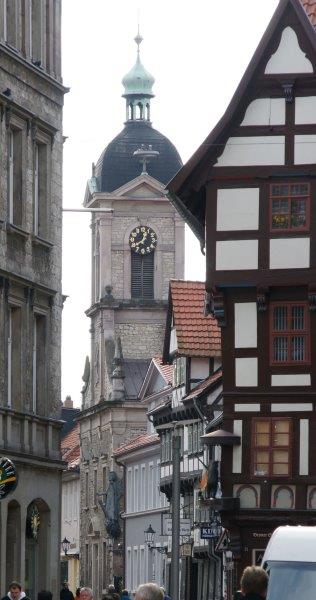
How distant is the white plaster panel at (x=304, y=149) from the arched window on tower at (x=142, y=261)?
8289 centimetres

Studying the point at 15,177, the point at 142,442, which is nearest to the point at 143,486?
the point at 142,442

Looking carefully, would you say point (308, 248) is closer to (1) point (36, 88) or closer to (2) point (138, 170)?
(1) point (36, 88)

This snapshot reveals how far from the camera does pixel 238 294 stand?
1740 inches

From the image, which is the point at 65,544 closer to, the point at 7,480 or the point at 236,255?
the point at 236,255

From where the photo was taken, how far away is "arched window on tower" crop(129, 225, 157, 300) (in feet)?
419

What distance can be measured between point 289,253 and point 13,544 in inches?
332

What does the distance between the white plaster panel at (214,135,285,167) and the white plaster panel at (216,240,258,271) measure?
5.61 feet

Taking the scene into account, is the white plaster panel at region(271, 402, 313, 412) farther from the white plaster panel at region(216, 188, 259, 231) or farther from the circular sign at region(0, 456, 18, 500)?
the circular sign at region(0, 456, 18, 500)

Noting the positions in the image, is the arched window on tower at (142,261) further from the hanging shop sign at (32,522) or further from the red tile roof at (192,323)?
the hanging shop sign at (32,522)

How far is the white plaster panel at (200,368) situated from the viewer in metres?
Result: 67.4

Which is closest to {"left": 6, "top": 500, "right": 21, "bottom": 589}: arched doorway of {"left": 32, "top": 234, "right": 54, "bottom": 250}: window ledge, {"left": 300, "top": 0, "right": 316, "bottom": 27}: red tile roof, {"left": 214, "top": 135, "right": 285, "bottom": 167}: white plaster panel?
{"left": 32, "top": 234, "right": 54, "bottom": 250}: window ledge

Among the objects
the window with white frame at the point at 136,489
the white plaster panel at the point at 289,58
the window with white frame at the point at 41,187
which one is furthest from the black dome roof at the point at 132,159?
the window with white frame at the point at 41,187

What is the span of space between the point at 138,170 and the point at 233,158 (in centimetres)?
8758

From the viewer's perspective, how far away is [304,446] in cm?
4341
